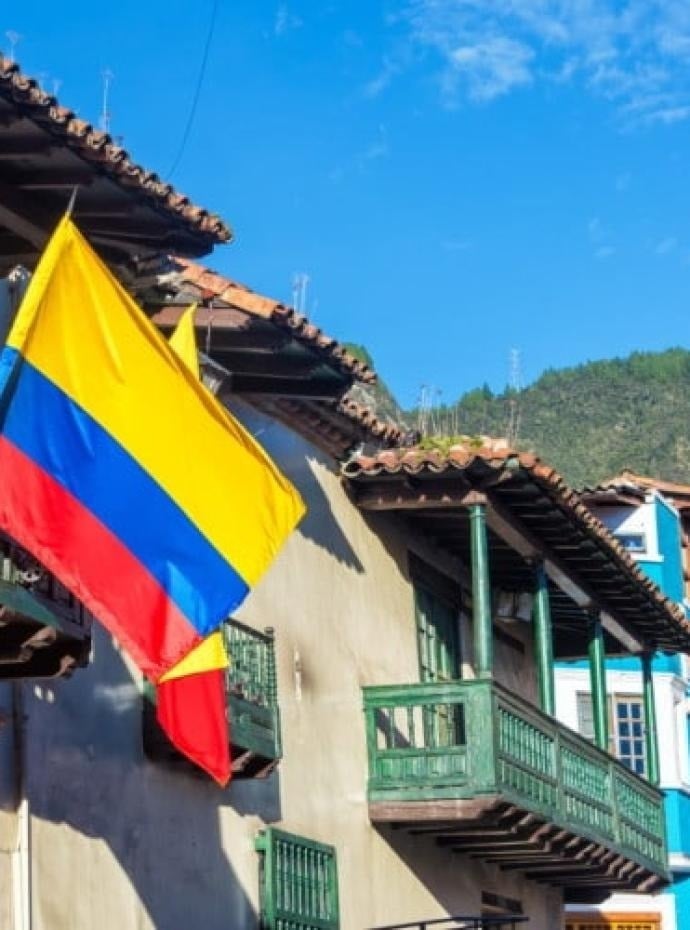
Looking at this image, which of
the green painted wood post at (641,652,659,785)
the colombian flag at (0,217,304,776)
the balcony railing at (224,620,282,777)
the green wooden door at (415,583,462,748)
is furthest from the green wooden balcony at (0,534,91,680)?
the green painted wood post at (641,652,659,785)

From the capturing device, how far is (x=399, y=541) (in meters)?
22.4

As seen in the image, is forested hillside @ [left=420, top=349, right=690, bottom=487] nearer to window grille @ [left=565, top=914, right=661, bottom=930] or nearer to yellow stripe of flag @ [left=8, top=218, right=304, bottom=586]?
window grille @ [left=565, top=914, right=661, bottom=930]

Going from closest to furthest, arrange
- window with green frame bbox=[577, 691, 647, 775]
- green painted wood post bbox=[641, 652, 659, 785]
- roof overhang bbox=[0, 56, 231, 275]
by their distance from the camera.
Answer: roof overhang bbox=[0, 56, 231, 275] → green painted wood post bbox=[641, 652, 659, 785] → window with green frame bbox=[577, 691, 647, 775]

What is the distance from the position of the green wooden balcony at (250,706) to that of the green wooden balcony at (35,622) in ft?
9.67

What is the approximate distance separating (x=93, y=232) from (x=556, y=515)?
8.28 metres

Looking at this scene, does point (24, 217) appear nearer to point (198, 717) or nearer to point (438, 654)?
point (198, 717)

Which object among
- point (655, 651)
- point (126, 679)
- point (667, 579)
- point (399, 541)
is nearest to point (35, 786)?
point (126, 679)

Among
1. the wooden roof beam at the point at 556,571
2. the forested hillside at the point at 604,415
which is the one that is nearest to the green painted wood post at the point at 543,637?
the wooden roof beam at the point at 556,571

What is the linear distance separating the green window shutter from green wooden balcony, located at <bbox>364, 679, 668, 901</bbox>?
3.83ft

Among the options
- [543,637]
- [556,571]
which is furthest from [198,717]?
[556,571]

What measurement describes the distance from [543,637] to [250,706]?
18.8 feet

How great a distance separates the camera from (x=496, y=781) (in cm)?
1995

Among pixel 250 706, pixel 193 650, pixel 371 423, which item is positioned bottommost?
pixel 193 650

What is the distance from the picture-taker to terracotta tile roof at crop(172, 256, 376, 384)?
57.6 ft
